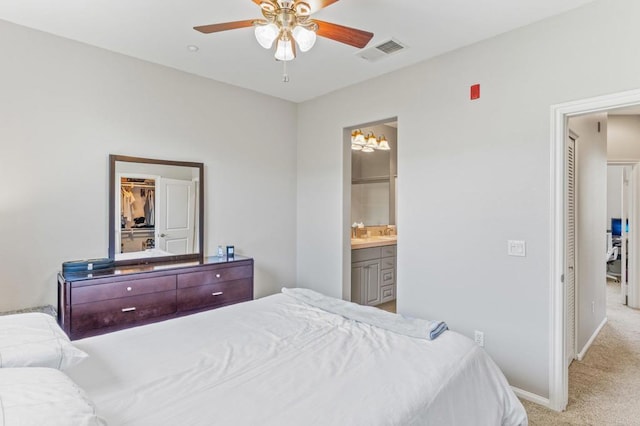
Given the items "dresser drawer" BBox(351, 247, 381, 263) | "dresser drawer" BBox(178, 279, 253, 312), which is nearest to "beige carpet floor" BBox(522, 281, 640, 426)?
"dresser drawer" BBox(351, 247, 381, 263)

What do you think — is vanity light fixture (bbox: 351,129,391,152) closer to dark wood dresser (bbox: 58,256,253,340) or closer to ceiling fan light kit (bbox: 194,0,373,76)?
dark wood dresser (bbox: 58,256,253,340)

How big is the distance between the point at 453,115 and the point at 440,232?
100cm

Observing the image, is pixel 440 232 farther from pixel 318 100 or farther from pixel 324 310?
pixel 318 100

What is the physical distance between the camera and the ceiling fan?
70.8 inches

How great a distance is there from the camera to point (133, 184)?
10.5 ft

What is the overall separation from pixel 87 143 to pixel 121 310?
56.5 inches

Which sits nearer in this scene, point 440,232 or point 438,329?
point 438,329

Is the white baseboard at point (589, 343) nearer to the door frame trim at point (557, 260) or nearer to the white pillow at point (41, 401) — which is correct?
the door frame trim at point (557, 260)

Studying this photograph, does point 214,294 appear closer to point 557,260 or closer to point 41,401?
point 41,401

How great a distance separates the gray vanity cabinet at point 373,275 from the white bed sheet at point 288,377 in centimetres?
231

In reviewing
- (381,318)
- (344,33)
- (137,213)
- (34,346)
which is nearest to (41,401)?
(34,346)

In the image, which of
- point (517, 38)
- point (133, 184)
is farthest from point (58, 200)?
point (517, 38)

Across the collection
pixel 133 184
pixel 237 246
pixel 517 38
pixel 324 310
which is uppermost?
pixel 517 38

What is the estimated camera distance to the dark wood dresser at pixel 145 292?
2529 millimetres
